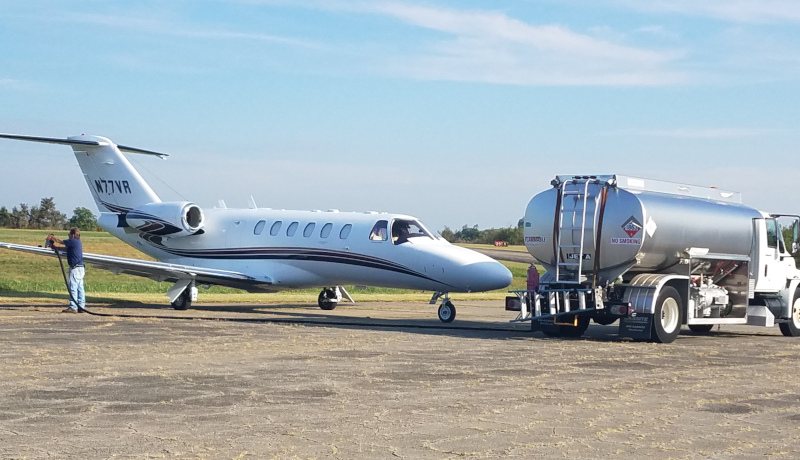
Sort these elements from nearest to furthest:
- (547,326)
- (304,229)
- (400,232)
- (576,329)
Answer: (547,326)
(576,329)
(400,232)
(304,229)

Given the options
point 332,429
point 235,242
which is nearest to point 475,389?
point 332,429

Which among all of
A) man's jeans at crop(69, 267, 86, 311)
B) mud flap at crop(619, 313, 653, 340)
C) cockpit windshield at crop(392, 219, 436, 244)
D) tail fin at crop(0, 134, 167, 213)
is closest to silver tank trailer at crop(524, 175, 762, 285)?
mud flap at crop(619, 313, 653, 340)

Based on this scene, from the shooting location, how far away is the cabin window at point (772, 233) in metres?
20.8

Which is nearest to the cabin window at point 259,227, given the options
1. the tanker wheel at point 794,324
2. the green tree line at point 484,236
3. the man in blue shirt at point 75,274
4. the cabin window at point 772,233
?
the man in blue shirt at point 75,274

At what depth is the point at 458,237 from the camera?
12019 cm

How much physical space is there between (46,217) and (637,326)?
101068 millimetres

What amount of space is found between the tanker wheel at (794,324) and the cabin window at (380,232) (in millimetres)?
9621

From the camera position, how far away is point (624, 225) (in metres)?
17.6

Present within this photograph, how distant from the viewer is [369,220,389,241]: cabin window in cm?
2439

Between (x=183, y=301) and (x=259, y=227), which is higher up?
(x=259, y=227)

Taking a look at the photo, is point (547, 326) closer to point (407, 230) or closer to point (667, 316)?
point (667, 316)

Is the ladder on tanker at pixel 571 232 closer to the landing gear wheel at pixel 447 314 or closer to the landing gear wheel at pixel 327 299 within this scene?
the landing gear wheel at pixel 447 314

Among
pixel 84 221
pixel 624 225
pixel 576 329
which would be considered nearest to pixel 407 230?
pixel 576 329

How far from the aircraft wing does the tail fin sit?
4072 millimetres
